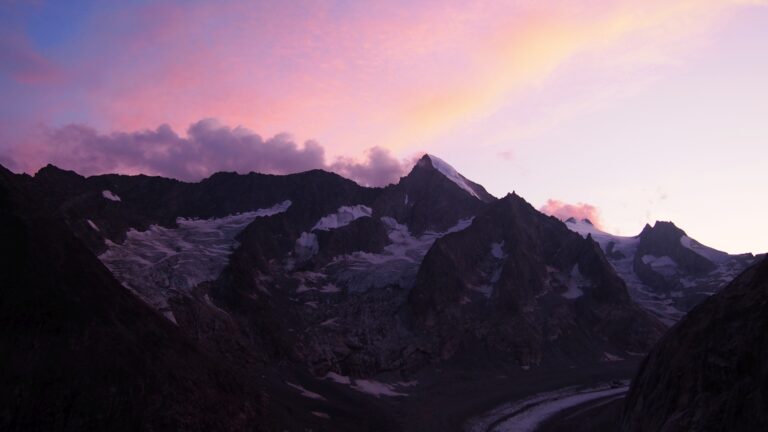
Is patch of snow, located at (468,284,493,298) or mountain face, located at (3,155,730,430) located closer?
mountain face, located at (3,155,730,430)

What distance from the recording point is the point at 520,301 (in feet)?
537

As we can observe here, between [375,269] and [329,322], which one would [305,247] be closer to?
[375,269]

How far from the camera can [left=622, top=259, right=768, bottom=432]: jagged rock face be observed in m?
31.8

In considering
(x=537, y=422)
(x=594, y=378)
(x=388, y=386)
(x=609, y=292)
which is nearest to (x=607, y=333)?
(x=609, y=292)

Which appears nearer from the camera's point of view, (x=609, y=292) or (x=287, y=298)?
(x=287, y=298)

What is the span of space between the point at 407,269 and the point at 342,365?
58.5m

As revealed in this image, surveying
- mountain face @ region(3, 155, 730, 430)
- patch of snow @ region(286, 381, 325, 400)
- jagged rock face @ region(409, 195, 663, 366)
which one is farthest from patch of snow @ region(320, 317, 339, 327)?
patch of snow @ region(286, 381, 325, 400)

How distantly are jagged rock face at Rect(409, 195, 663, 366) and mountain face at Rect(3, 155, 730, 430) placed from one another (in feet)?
1.75

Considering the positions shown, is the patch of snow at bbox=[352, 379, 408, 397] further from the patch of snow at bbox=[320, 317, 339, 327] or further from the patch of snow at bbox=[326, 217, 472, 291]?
the patch of snow at bbox=[326, 217, 472, 291]

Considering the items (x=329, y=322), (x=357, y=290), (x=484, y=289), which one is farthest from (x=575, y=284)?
(x=329, y=322)

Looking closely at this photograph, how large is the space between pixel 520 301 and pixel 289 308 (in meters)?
60.5

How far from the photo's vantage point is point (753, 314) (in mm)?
37781

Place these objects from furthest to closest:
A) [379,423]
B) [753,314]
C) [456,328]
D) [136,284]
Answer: [456,328], [136,284], [379,423], [753,314]

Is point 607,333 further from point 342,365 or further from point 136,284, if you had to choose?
point 136,284
